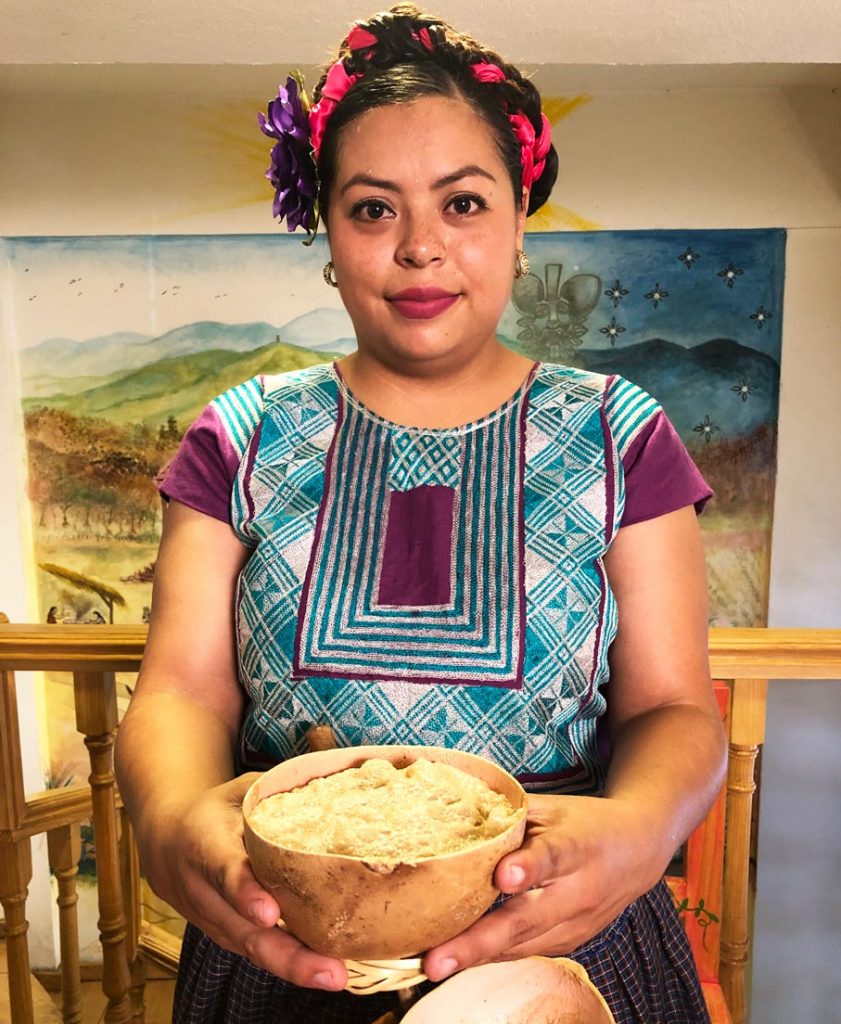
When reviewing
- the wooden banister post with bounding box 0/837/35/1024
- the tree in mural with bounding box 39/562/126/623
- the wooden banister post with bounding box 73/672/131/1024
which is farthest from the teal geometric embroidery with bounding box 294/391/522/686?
the tree in mural with bounding box 39/562/126/623

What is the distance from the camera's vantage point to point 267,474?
106 cm

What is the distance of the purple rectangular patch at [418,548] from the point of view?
101 centimetres

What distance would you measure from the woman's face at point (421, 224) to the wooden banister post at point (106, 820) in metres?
0.90

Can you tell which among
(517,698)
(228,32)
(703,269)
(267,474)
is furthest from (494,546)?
(703,269)

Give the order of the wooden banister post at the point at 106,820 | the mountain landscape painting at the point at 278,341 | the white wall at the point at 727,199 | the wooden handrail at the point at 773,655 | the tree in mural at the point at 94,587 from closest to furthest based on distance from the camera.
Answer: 1. the wooden handrail at the point at 773,655
2. the wooden banister post at the point at 106,820
3. the white wall at the point at 727,199
4. the mountain landscape painting at the point at 278,341
5. the tree in mural at the point at 94,587

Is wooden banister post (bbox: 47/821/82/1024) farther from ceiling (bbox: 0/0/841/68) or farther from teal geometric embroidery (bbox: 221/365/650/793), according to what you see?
ceiling (bbox: 0/0/841/68)

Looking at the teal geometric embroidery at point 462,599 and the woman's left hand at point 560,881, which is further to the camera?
the teal geometric embroidery at point 462,599

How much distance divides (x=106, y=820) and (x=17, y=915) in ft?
0.90

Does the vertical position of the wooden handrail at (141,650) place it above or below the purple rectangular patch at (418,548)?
below

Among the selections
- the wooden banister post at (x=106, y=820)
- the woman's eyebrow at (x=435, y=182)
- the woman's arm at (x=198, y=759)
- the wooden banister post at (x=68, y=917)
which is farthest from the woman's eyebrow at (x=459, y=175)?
the wooden banister post at (x=68, y=917)

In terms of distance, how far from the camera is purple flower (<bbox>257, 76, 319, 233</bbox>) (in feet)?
3.67

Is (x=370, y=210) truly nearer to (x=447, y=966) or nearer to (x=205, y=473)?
(x=205, y=473)

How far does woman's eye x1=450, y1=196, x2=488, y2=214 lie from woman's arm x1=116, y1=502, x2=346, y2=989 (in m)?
0.43

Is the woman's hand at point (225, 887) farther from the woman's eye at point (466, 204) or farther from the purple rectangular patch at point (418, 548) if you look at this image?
the woman's eye at point (466, 204)
